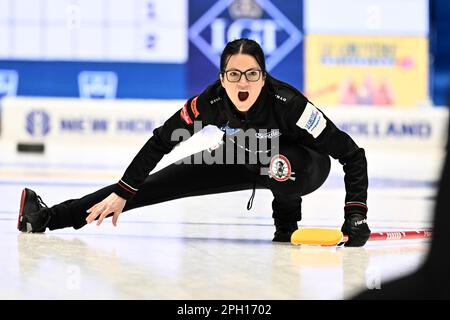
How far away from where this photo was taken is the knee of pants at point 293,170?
3166mm

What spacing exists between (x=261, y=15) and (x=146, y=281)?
11.6 m

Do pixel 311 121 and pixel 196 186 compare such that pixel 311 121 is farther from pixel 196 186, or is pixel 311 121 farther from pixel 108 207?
pixel 108 207

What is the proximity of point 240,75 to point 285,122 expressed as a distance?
28 cm

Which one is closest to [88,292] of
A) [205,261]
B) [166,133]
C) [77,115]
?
[205,261]

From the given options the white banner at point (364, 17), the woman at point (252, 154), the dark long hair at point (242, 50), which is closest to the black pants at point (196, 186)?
the woman at point (252, 154)

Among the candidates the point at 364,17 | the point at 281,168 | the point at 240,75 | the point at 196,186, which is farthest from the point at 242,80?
the point at 364,17

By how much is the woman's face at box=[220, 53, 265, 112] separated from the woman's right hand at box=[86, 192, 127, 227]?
669mm

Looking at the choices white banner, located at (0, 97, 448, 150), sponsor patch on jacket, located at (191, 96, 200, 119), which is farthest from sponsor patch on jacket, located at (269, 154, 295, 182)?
white banner, located at (0, 97, 448, 150)

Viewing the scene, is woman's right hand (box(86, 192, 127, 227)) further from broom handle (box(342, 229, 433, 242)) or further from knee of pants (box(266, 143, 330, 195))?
broom handle (box(342, 229, 433, 242))

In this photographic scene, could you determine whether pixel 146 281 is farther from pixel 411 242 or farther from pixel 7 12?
pixel 7 12

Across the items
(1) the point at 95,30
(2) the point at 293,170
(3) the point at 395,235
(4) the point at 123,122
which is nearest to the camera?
(2) the point at 293,170

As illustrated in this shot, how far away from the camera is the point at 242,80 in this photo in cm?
308

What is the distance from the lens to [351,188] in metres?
3.27

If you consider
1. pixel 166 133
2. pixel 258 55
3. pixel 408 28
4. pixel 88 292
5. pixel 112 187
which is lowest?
pixel 88 292
